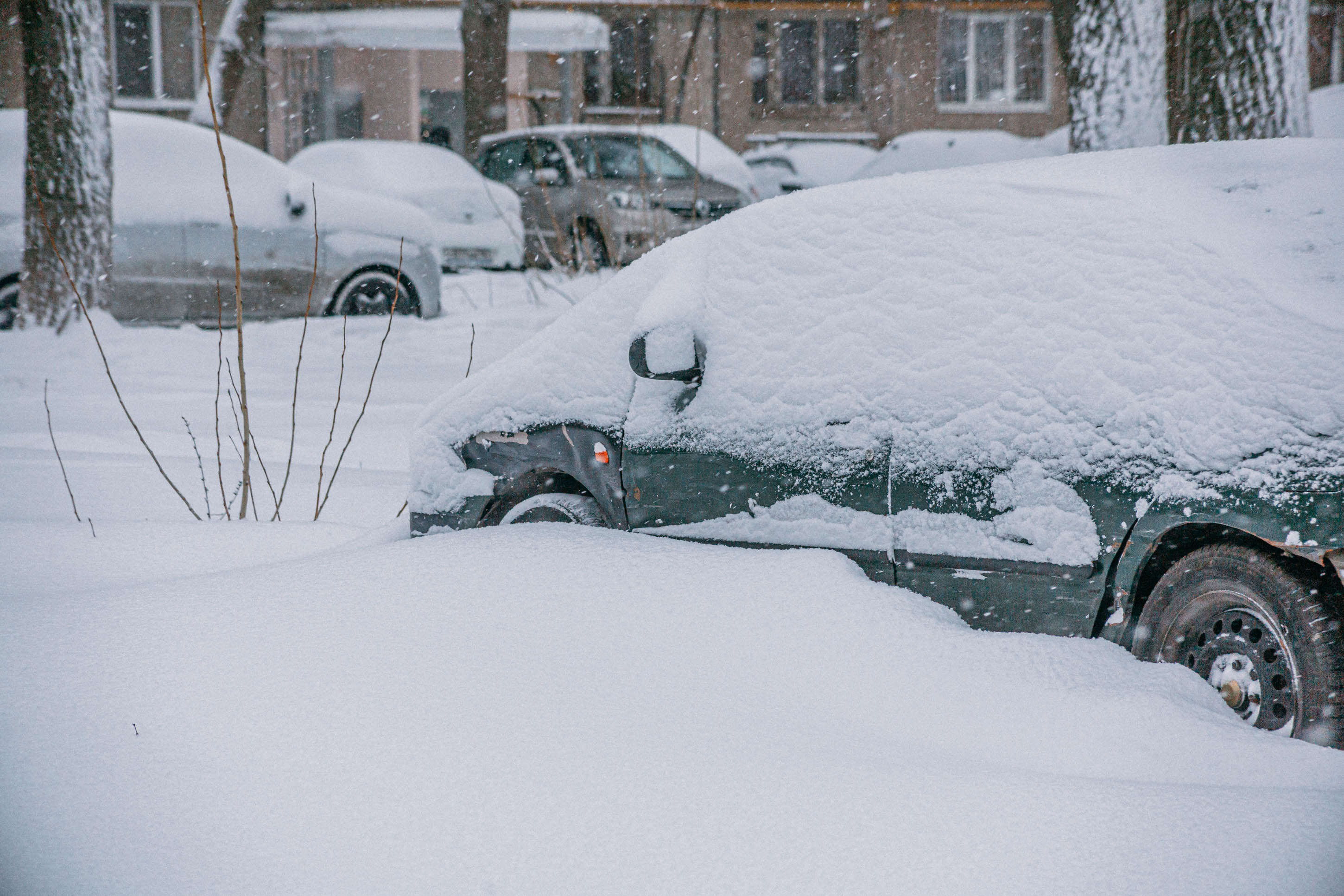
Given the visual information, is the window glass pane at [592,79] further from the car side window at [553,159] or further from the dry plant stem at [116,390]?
the dry plant stem at [116,390]

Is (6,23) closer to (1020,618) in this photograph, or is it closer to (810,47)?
(810,47)

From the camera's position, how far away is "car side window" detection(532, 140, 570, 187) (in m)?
15.3

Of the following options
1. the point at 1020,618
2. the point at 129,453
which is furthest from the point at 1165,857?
the point at 129,453

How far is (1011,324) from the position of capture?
3.29 m

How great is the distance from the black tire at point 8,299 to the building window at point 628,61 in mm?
19526

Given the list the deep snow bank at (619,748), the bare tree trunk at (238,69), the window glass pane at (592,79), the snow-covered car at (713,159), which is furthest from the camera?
the window glass pane at (592,79)

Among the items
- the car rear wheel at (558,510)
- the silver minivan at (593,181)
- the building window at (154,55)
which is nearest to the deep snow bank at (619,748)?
the car rear wheel at (558,510)

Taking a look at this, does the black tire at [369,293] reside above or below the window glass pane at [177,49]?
below

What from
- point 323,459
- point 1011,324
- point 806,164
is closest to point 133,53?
point 806,164

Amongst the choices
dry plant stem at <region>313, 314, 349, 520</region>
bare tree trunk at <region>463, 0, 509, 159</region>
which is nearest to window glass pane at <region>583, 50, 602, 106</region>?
bare tree trunk at <region>463, 0, 509, 159</region>

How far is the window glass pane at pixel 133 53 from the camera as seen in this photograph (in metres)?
27.3

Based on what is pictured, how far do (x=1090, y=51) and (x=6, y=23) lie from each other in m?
24.8

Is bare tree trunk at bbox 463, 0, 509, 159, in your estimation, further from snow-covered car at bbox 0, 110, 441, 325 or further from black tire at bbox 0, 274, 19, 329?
black tire at bbox 0, 274, 19, 329

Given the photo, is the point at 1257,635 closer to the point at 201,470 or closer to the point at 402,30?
the point at 201,470
